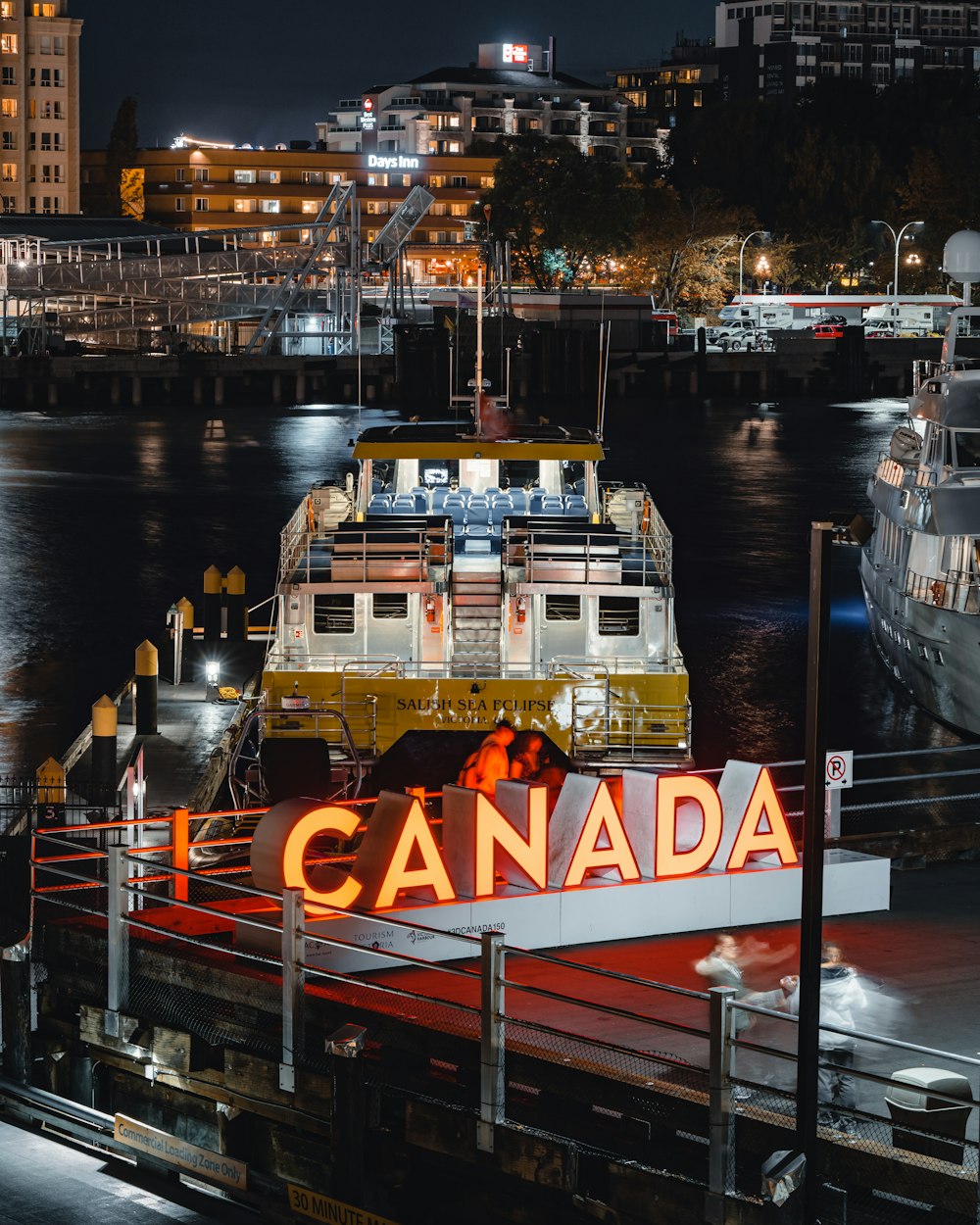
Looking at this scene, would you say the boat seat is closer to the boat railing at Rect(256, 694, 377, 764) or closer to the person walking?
the boat railing at Rect(256, 694, 377, 764)

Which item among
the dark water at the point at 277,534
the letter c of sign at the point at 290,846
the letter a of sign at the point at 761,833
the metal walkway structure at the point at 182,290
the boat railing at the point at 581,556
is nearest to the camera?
the letter c of sign at the point at 290,846

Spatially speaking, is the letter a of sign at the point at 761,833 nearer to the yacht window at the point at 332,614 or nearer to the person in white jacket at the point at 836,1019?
the person in white jacket at the point at 836,1019

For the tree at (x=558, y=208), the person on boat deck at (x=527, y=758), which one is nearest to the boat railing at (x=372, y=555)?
the person on boat deck at (x=527, y=758)

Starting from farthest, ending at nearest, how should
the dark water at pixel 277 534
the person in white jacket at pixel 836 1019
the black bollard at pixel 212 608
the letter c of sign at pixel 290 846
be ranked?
the dark water at pixel 277 534 → the black bollard at pixel 212 608 → the letter c of sign at pixel 290 846 → the person in white jacket at pixel 836 1019

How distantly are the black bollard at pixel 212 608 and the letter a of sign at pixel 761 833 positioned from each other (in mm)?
19212

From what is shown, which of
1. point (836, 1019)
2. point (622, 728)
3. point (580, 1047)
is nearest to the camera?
point (580, 1047)

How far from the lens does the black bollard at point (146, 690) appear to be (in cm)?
2755

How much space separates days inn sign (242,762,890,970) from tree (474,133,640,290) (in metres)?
129

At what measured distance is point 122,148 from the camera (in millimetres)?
194250

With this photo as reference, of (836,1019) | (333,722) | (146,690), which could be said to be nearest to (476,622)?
(333,722)

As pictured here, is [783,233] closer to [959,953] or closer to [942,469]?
[942,469]

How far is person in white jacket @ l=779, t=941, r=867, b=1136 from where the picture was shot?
1205 cm

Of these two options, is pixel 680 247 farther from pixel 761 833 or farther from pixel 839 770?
pixel 761 833

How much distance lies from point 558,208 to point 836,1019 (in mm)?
133694
